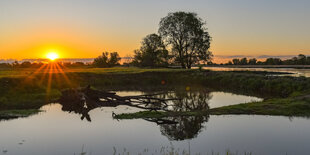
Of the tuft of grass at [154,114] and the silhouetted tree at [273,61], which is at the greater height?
the silhouetted tree at [273,61]

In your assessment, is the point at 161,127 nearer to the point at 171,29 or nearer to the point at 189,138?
the point at 189,138

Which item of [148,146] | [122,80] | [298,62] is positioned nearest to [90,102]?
[148,146]

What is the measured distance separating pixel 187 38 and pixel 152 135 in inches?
2123

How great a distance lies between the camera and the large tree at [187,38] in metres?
65.1

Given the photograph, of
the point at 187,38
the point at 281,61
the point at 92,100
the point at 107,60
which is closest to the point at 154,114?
the point at 92,100

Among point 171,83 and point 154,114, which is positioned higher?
point 154,114

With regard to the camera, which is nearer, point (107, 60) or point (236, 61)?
point (107, 60)

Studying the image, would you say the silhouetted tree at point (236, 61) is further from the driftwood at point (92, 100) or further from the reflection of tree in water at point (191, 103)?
the driftwood at point (92, 100)

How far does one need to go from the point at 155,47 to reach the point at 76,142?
6727 cm

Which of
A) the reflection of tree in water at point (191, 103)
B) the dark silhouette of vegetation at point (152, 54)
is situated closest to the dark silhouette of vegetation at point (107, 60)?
the dark silhouette of vegetation at point (152, 54)

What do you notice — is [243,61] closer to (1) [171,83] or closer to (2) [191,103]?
(1) [171,83]

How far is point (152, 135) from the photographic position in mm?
13633

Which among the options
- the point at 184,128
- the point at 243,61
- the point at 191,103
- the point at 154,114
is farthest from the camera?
the point at 243,61

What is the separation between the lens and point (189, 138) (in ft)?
42.9
